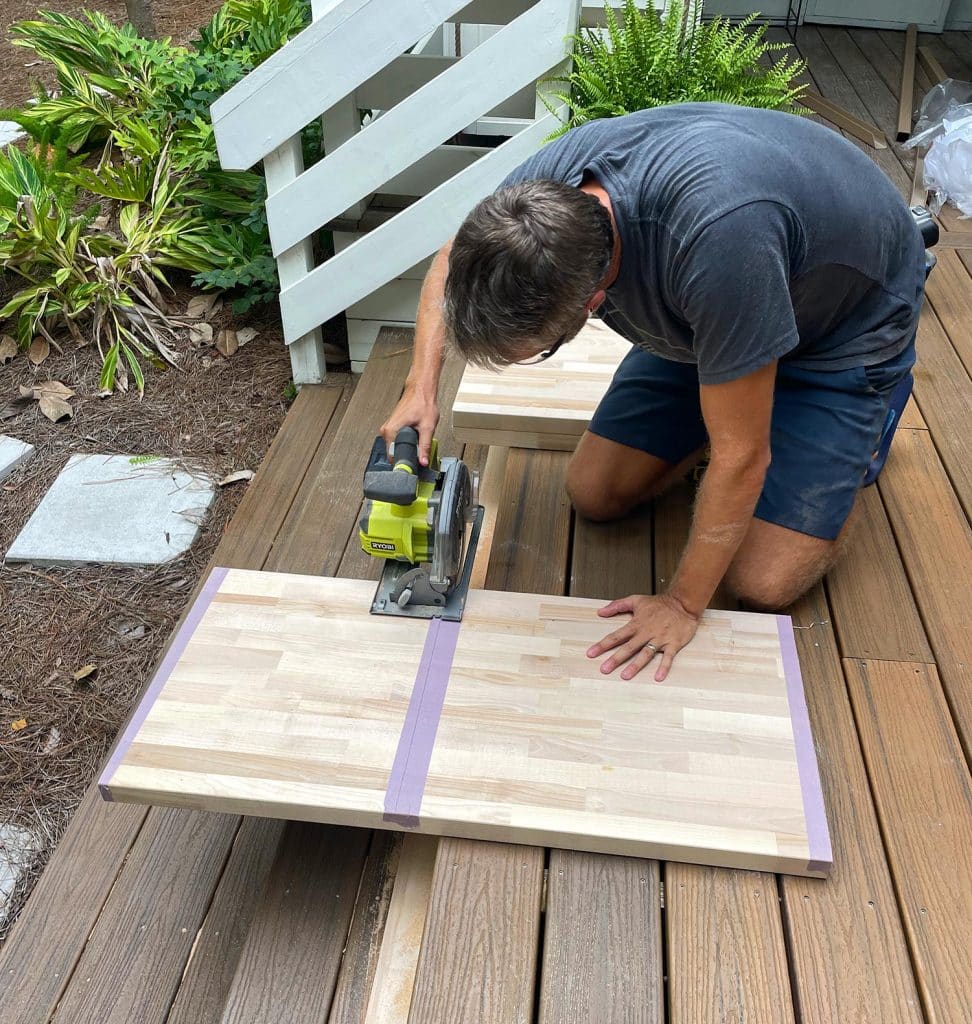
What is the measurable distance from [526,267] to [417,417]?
0.53 m

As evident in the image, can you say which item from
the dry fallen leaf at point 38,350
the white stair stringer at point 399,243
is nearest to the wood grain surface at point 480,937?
the white stair stringer at point 399,243

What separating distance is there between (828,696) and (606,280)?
3.25 ft

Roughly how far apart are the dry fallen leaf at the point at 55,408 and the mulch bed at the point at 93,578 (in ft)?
0.11

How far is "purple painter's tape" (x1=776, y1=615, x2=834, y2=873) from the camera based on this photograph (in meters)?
1.39

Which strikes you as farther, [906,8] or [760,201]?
[906,8]

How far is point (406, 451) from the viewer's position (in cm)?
163

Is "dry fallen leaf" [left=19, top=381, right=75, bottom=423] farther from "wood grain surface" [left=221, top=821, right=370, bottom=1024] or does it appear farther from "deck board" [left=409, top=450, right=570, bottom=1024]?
"deck board" [left=409, top=450, right=570, bottom=1024]

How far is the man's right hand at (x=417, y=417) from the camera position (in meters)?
1.78

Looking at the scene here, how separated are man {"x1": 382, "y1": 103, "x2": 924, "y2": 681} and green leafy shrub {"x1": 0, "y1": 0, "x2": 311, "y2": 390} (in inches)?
83.1

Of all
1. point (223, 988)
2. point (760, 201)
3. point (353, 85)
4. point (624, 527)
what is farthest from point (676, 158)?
point (223, 988)

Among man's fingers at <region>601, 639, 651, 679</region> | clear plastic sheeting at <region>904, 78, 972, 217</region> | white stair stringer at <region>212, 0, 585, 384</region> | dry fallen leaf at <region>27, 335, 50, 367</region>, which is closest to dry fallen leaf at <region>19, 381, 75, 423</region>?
dry fallen leaf at <region>27, 335, 50, 367</region>

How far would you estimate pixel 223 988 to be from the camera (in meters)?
1.78

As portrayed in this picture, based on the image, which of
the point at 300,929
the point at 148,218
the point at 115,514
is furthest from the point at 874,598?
the point at 148,218

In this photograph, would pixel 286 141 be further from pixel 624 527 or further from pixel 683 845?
pixel 683 845
